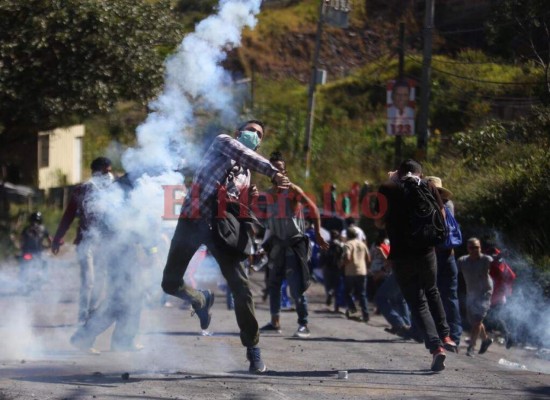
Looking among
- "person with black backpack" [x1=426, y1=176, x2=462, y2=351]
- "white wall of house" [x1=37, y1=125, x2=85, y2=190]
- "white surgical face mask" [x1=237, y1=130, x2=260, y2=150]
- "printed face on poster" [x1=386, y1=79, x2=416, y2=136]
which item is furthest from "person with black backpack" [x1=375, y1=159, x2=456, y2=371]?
"white wall of house" [x1=37, y1=125, x2=85, y2=190]

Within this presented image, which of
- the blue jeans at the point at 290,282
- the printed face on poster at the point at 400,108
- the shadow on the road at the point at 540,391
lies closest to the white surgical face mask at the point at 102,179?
the blue jeans at the point at 290,282

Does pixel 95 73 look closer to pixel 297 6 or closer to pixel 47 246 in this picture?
pixel 47 246

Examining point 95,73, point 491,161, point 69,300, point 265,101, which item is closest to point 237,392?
point 69,300

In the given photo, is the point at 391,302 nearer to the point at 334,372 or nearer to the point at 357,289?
the point at 357,289

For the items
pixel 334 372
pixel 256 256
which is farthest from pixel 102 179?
pixel 256 256

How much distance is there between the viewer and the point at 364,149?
32.8 meters

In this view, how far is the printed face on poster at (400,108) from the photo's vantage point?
2045cm

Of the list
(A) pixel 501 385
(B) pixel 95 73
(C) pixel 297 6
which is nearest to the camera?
(A) pixel 501 385

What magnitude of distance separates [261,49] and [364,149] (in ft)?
17.1

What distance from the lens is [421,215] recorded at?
7.70 metres

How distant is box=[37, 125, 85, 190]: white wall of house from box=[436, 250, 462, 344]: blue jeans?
20.7 meters

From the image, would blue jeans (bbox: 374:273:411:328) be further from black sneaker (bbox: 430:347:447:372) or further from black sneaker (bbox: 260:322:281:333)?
black sneaker (bbox: 430:347:447:372)

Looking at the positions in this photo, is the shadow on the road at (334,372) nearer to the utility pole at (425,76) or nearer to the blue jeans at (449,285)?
the blue jeans at (449,285)

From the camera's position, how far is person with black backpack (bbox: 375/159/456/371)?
7676mm
